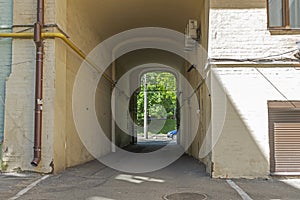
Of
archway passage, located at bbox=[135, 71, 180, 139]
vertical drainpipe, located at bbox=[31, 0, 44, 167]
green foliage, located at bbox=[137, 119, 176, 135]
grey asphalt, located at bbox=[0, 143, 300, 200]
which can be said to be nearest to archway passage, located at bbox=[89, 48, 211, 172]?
grey asphalt, located at bbox=[0, 143, 300, 200]

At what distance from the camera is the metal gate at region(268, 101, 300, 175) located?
7.49 metres

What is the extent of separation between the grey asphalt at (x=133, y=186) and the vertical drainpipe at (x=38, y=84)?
22.5 inches

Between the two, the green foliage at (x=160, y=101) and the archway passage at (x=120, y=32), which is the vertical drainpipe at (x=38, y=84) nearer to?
the archway passage at (x=120, y=32)

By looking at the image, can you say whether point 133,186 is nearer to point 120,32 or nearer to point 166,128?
point 120,32

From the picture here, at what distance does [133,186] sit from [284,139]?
11.2 ft

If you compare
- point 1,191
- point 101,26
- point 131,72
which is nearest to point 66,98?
point 1,191

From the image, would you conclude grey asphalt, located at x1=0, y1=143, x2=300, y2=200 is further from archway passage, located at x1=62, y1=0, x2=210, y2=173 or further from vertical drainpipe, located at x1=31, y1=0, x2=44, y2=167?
archway passage, located at x1=62, y1=0, x2=210, y2=173

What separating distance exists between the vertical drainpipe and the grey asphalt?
571 mm

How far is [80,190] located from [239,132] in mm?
3424

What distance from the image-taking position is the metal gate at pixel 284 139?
7488 mm

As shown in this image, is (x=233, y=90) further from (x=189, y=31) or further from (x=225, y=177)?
(x=189, y=31)

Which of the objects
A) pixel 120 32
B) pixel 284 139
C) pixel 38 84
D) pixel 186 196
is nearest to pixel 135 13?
pixel 120 32

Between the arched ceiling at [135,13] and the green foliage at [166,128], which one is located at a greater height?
the arched ceiling at [135,13]

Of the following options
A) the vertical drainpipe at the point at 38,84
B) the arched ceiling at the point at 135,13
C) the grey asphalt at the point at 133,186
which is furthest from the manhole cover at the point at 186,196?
the arched ceiling at the point at 135,13
